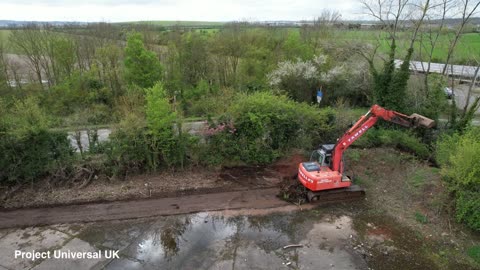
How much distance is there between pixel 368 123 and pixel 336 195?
2.37 m

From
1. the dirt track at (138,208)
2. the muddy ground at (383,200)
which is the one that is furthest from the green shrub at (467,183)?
the dirt track at (138,208)

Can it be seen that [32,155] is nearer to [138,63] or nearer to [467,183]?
[467,183]

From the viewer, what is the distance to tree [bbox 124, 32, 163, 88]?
73.3 feet

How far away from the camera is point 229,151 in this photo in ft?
37.1

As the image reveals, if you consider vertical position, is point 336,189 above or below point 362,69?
below

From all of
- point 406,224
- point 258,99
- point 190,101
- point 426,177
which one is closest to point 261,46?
point 190,101

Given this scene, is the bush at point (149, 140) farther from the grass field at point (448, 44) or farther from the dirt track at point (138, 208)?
the grass field at point (448, 44)

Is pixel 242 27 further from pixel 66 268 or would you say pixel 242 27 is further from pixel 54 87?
pixel 66 268

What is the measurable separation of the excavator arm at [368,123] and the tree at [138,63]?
17.5 m

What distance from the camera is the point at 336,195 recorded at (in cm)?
928

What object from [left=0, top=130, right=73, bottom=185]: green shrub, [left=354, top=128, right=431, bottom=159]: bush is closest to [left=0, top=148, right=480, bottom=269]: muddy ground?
[left=354, top=128, right=431, bottom=159]: bush

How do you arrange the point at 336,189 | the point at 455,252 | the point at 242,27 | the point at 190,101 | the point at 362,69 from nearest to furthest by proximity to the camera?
1. the point at 455,252
2. the point at 336,189
3. the point at 362,69
4. the point at 190,101
5. the point at 242,27

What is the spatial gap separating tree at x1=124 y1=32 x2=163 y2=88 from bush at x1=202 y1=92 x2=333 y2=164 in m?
13.3

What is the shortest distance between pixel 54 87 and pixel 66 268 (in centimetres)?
2102
